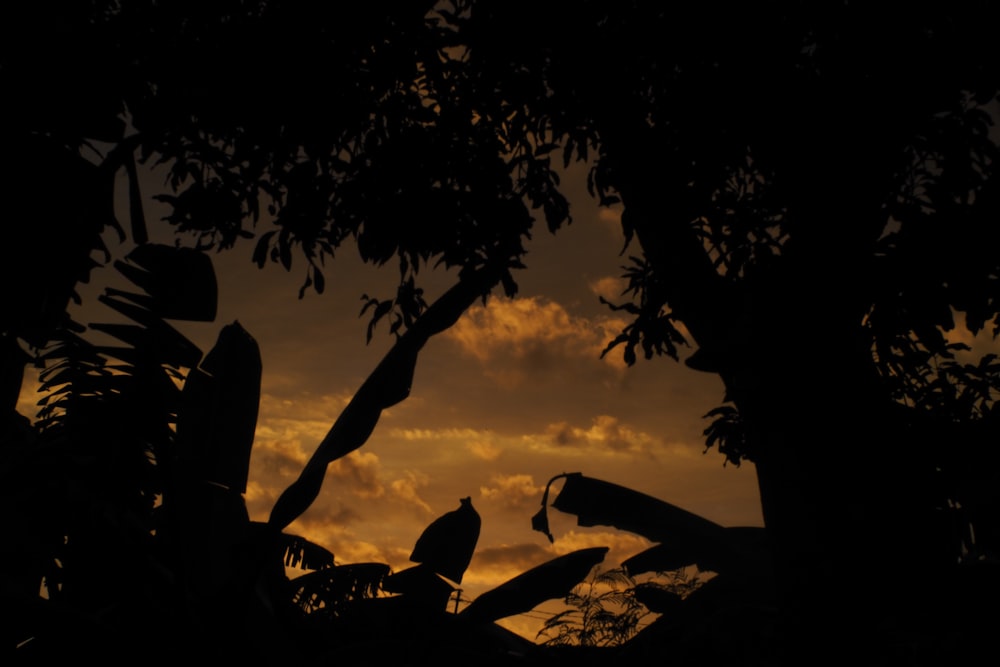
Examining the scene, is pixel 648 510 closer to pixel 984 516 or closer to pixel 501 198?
pixel 984 516

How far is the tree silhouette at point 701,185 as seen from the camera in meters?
3.20

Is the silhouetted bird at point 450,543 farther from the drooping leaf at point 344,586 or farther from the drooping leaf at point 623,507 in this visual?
the drooping leaf at point 344,586

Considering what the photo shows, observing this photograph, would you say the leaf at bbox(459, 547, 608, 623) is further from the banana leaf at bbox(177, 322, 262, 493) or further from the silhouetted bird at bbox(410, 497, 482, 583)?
the banana leaf at bbox(177, 322, 262, 493)

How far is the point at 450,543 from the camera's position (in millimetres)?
4113

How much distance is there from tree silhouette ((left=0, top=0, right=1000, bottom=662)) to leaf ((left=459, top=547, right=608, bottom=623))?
1119 mm

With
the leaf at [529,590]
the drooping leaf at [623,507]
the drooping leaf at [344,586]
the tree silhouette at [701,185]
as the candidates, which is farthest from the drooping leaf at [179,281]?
the drooping leaf at [344,586]

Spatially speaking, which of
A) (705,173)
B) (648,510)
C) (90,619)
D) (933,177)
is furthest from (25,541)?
(933,177)

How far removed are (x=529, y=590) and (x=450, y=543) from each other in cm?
87

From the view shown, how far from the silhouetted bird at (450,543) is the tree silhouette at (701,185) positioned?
150 centimetres

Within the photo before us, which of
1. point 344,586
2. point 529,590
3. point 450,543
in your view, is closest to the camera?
point 529,590

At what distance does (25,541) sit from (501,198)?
4.86 m

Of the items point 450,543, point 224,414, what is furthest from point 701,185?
point 224,414

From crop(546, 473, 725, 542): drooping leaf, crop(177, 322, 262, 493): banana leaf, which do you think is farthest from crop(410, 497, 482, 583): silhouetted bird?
crop(177, 322, 262, 493): banana leaf

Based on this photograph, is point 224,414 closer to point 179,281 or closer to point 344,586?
point 179,281
